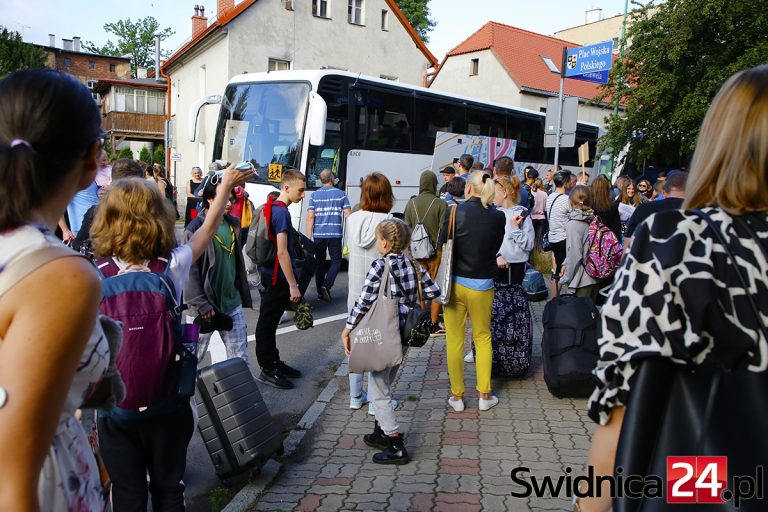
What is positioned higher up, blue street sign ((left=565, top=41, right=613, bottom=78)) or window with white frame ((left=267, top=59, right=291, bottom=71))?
window with white frame ((left=267, top=59, right=291, bottom=71))

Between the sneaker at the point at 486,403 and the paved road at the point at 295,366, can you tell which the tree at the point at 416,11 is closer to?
the paved road at the point at 295,366

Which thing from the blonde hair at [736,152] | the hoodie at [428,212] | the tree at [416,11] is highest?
the tree at [416,11]

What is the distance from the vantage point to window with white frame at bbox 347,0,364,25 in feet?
98.7

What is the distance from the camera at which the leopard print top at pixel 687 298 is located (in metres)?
1.41

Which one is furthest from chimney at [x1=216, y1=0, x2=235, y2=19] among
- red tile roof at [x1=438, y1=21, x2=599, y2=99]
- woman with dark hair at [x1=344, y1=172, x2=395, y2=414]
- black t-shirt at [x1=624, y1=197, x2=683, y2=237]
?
black t-shirt at [x1=624, y1=197, x2=683, y2=237]

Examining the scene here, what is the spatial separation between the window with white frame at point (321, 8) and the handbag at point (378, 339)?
27.4 m

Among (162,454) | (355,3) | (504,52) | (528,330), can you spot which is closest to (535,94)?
(504,52)

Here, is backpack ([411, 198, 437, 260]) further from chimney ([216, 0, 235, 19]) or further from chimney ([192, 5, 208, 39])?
chimney ([192, 5, 208, 39])

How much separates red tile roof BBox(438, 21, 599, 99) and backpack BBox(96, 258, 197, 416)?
118 ft

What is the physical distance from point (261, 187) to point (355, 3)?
20867mm

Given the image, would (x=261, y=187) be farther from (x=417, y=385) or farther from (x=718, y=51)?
(x=718, y=51)

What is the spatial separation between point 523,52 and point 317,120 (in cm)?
3123

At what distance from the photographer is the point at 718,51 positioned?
19125 mm

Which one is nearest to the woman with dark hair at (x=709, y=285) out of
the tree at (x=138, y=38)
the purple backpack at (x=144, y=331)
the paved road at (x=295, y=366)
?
the purple backpack at (x=144, y=331)
